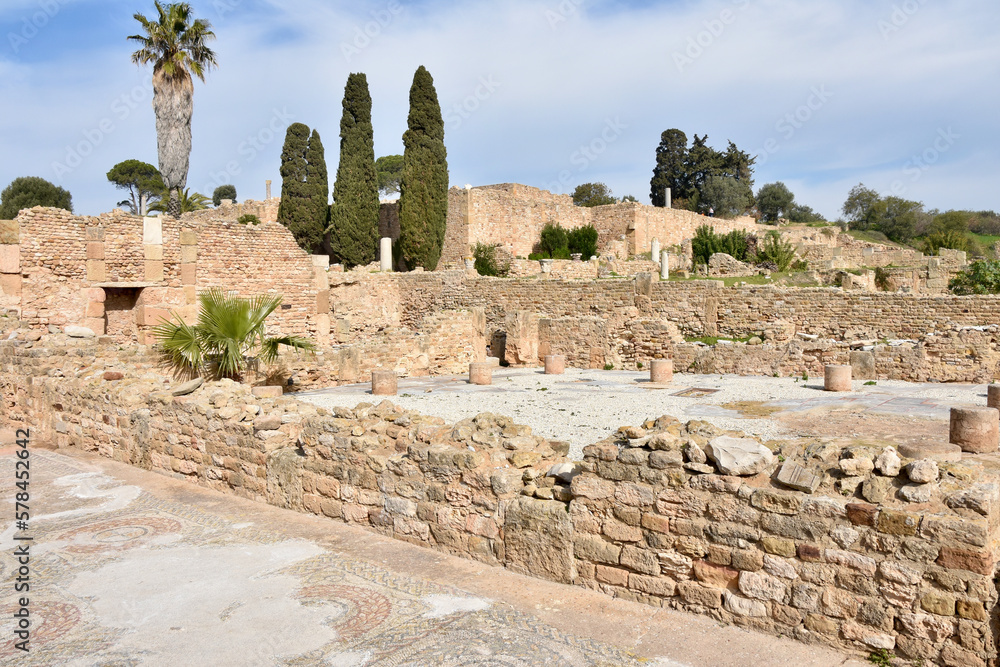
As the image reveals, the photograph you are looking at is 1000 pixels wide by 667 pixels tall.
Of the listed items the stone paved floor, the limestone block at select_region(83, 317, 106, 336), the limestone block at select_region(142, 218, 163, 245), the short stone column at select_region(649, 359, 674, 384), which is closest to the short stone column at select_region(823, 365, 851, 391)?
the short stone column at select_region(649, 359, 674, 384)

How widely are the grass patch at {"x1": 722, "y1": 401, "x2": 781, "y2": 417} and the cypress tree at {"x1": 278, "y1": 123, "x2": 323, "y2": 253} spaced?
23.0 metres

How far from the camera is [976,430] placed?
22.5 feet

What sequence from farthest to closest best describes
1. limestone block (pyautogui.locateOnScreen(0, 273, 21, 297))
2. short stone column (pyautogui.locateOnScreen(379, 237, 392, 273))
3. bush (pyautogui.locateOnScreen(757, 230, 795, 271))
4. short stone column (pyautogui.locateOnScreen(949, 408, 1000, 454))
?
1. short stone column (pyautogui.locateOnScreen(379, 237, 392, 273))
2. bush (pyautogui.locateOnScreen(757, 230, 795, 271))
3. limestone block (pyautogui.locateOnScreen(0, 273, 21, 297))
4. short stone column (pyautogui.locateOnScreen(949, 408, 1000, 454))

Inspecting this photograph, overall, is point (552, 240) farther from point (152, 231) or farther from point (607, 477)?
point (607, 477)

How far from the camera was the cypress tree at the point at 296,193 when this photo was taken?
3006 centimetres

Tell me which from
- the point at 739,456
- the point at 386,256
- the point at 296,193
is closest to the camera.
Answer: the point at 739,456

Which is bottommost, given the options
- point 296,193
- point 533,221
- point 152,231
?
point 152,231

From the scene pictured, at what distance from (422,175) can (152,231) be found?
47.7 feet

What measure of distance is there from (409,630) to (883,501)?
2.48m

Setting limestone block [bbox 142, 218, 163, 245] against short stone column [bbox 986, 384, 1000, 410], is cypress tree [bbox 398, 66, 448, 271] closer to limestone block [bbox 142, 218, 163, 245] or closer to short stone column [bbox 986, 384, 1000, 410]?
limestone block [bbox 142, 218, 163, 245]

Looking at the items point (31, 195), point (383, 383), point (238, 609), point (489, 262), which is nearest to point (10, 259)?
point (383, 383)

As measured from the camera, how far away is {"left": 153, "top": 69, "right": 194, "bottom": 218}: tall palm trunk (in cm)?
2511

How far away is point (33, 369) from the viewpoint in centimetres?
997

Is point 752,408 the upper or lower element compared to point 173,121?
lower
